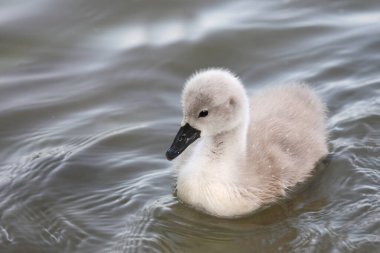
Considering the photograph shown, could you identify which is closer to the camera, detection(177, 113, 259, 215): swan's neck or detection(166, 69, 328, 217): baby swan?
detection(166, 69, 328, 217): baby swan

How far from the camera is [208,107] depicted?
4488 mm

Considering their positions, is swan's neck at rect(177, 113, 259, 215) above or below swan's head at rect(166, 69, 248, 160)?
below

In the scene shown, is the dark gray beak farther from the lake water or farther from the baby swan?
the lake water

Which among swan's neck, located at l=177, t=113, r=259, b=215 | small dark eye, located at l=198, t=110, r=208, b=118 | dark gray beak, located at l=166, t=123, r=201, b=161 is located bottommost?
swan's neck, located at l=177, t=113, r=259, b=215

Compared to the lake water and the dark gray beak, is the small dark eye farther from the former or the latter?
the lake water

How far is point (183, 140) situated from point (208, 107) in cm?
24

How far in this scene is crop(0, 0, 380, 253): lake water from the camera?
4516 mm

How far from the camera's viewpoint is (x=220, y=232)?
4.53 metres

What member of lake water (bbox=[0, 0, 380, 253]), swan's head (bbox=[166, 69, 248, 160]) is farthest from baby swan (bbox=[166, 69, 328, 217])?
lake water (bbox=[0, 0, 380, 253])

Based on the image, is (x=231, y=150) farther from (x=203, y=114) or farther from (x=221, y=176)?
(x=203, y=114)

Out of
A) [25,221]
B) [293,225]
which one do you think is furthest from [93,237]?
[293,225]

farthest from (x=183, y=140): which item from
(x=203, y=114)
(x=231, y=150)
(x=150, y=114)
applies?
(x=150, y=114)

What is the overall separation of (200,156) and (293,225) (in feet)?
2.22

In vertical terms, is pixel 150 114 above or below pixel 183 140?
above
